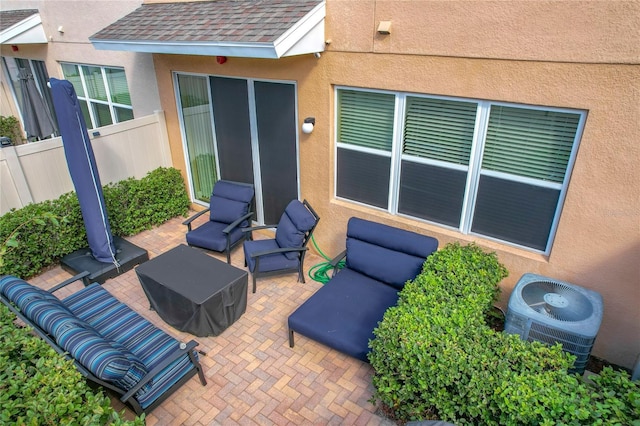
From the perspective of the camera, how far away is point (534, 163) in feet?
16.4

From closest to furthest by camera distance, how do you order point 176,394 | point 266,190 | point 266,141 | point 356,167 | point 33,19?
point 176,394
point 356,167
point 266,141
point 266,190
point 33,19

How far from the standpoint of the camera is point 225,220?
7754mm

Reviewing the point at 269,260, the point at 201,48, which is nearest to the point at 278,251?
the point at 269,260

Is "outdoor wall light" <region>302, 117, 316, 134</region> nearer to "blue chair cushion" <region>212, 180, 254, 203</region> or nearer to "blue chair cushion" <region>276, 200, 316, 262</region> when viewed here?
"blue chair cushion" <region>276, 200, 316, 262</region>

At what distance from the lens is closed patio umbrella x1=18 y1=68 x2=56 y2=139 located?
29.2 feet

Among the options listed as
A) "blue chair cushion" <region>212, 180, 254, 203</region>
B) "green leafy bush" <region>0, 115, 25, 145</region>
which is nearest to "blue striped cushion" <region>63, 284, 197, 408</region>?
"blue chair cushion" <region>212, 180, 254, 203</region>

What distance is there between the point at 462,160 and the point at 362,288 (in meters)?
2.28

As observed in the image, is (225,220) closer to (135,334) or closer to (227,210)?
A: (227,210)

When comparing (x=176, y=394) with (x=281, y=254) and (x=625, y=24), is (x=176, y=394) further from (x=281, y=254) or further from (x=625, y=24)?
(x=625, y=24)

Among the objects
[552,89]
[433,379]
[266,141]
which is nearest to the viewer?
[433,379]

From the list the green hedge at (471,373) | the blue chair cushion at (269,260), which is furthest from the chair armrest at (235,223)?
the green hedge at (471,373)

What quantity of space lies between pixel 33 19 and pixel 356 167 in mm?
9846

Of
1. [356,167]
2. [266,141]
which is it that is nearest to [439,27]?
[356,167]

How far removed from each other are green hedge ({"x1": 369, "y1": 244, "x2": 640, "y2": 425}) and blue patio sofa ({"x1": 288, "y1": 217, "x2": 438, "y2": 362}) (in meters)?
0.56
